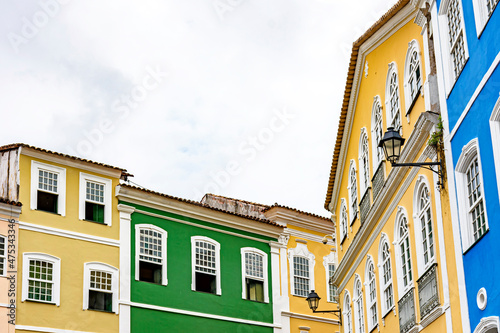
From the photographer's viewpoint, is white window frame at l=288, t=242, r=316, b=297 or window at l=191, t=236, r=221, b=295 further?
white window frame at l=288, t=242, r=316, b=297

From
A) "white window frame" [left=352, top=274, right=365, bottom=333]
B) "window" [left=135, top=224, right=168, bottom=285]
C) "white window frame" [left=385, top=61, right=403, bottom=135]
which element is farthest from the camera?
"window" [left=135, top=224, right=168, bottom=285]

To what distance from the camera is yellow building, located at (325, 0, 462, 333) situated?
13.5 meters

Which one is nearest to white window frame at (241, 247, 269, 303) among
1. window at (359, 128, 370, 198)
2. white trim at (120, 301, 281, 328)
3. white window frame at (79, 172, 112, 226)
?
white trim at (120, 301, 281, 328)

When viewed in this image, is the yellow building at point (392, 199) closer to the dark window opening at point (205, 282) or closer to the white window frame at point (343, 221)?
the white window frame at point (343, 221)

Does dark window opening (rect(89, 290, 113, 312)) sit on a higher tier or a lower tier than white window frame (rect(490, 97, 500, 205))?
higher

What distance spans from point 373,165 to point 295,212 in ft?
34.9

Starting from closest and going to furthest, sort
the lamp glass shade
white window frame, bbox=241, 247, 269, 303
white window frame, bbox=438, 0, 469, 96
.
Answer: white window frame, bbox=438, 0, 469, 96 < the lamp glass shade < white window frame, bbox=241, 247, 269, 303

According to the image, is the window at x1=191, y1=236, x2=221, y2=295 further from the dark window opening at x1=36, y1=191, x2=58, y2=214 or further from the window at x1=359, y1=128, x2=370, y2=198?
the window at x1=359, y1=128, x2=370, y2=198

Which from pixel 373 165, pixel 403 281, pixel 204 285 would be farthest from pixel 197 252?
pixel 403 281

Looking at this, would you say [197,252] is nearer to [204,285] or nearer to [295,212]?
[204,285]

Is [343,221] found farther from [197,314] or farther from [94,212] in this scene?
[94,212]

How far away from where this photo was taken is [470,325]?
11734 mm

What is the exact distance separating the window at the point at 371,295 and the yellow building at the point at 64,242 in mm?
8142

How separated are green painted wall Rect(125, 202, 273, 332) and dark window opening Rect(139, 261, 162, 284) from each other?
0.94 ft
